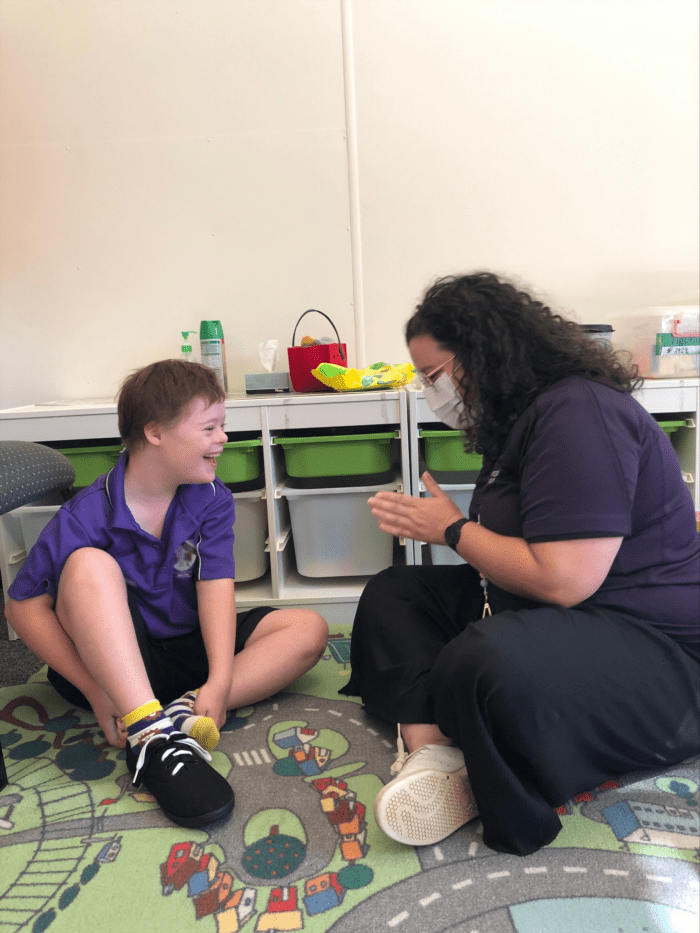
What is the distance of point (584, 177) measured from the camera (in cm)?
217

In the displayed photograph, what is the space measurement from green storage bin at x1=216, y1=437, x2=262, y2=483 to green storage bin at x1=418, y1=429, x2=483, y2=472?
457 millimetres

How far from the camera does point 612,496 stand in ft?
3.19

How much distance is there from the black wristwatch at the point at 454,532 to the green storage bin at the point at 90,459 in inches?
42.7

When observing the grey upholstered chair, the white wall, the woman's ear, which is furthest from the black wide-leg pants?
the white wall

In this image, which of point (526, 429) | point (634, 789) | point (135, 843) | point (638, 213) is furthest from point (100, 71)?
point (634, 789)

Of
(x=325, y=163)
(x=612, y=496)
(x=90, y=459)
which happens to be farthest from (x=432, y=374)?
(x=325, y=163)

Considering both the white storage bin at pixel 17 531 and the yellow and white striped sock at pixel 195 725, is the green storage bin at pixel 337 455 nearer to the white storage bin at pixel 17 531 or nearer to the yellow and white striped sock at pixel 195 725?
the white storage bin at pixel 17 531

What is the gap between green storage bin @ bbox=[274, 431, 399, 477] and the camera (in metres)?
1.88

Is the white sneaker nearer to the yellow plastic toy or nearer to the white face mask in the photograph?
the white face mask

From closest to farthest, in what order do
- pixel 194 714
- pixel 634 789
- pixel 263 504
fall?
pixel 634 789, pixel 194 714, pixel 263 504

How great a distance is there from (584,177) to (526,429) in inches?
57.0

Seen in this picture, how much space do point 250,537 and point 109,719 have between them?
2.52ft

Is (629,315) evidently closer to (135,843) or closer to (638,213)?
(638,213)

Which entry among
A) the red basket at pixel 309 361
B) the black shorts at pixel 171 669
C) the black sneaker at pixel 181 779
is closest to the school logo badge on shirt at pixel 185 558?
the black shorts at pixel 171 669
